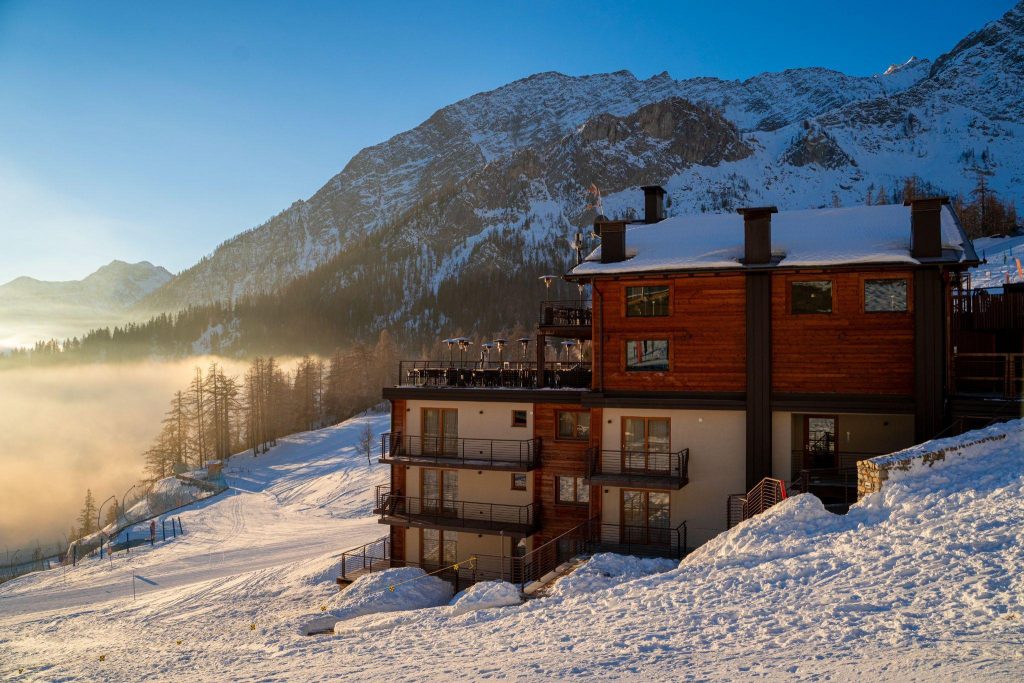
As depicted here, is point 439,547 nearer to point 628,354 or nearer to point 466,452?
point 466,452

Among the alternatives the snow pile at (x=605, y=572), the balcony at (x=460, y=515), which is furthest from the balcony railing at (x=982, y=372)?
the balcony at (x=460, y=515)

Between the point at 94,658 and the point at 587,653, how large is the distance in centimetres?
1622

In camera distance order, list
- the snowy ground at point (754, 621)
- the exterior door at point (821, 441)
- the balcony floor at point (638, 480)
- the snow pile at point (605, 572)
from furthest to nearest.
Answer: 1. the balcony floor at point (638, 480)
2. the exterior door at point (821, 441)
3. the snow pile at point (605, 572)
4. the snowy ground at point (754, 621)

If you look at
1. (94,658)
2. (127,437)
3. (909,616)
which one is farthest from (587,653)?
(127,437)

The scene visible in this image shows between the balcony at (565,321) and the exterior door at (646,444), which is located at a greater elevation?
the balcony at (565,321)

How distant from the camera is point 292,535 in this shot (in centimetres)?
4450

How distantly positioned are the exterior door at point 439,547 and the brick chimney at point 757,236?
605 inches

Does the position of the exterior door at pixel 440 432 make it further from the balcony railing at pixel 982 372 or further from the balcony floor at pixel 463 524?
the balcony railing at pixel 982 372

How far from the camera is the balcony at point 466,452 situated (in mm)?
25891

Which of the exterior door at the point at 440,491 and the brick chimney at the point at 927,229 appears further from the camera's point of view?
the exterior door at the point at 440,491

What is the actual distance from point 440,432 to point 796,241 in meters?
15.2

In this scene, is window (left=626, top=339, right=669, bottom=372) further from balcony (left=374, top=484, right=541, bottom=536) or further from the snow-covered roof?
balcony (left=374, top=484, right=541, bottom=536)

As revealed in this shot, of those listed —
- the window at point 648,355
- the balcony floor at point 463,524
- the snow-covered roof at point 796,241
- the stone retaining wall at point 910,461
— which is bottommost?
the balcony floor at point 463,524

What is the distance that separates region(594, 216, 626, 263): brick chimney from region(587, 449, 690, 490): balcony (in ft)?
23.1
